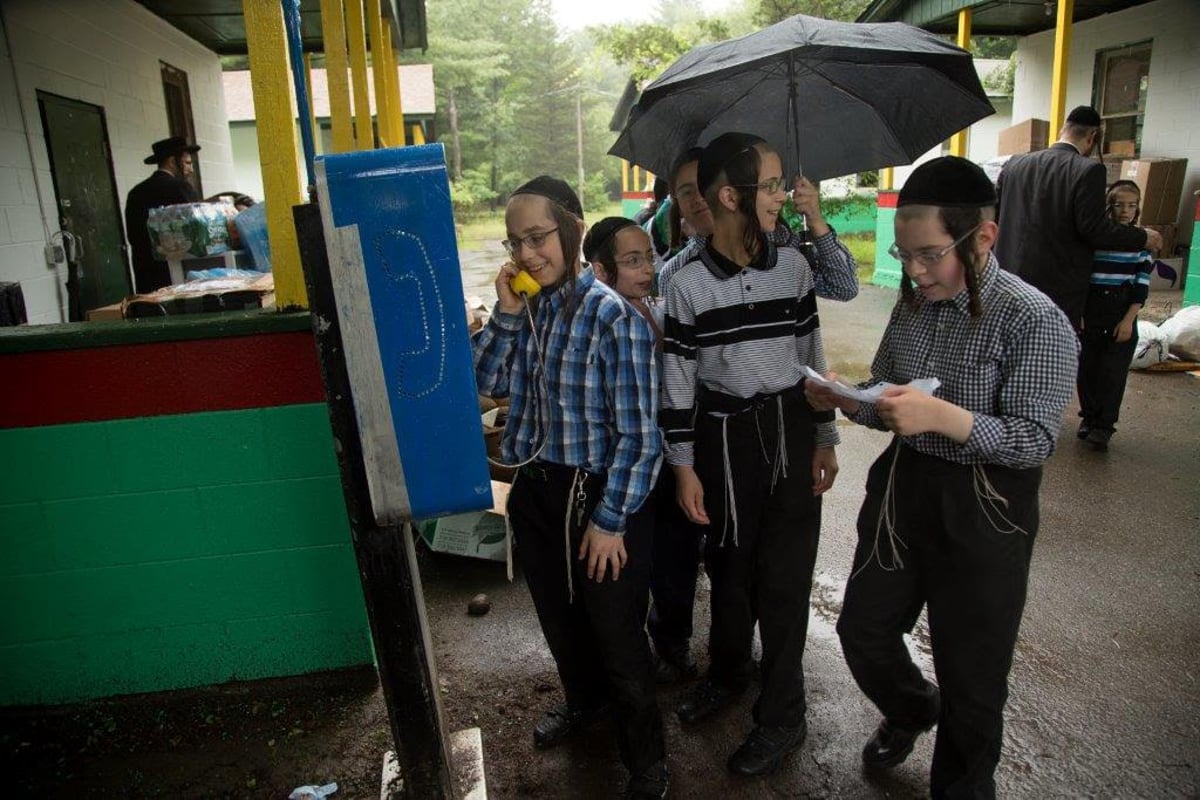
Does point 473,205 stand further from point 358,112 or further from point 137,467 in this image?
point 137,467

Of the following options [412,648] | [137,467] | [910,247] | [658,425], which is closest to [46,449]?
[137,467]

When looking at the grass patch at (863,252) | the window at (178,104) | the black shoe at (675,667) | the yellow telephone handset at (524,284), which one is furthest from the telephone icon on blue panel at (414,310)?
the grass patch at (863,252)

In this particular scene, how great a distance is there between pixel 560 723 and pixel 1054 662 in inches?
72.2

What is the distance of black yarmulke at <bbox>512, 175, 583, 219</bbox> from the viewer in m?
2.19

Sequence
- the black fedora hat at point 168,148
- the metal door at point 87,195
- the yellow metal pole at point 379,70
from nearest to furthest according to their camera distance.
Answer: the black fedora hat at point 168,148
the metal door at point 87,195
the yellow metal pole at point 379,70

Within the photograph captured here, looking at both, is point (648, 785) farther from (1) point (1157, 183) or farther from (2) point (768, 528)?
(1) point (1157, 183)

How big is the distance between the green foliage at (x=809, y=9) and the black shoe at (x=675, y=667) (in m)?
25.0

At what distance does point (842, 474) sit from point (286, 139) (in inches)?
148

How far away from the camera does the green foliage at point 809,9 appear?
24688 millimetres

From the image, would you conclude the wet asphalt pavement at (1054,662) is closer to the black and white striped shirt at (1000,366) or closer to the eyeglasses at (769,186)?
the black and white striped shirt at (1000,366)

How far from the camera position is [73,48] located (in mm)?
6336

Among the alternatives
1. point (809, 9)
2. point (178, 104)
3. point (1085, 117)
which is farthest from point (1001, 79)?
point (178, 104)

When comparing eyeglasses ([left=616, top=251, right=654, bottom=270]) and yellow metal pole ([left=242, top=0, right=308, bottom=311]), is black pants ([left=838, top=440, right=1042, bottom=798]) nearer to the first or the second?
eyeglasses ([left=616, top=251, right=654, bottom=270])

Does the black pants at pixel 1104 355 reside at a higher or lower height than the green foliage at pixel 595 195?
lower
